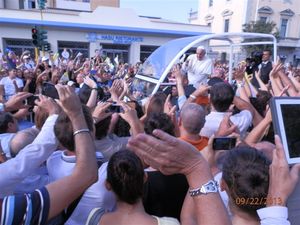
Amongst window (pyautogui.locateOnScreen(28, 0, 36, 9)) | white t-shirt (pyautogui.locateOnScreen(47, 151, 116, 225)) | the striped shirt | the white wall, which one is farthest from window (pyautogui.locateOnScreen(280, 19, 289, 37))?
the striped shirt

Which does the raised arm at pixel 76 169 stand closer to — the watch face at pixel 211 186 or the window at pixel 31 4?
the watch face at pixel 211 186

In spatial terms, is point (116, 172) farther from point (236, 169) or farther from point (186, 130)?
point (186, 130)

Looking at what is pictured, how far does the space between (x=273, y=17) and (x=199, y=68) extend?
39251 mm

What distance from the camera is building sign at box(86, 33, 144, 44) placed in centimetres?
2753

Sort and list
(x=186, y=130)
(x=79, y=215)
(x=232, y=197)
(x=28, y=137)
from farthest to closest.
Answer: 1. (x=186, y=130)
2. (x=28, y=137)
3. (x=79, y=215)
4. (x=232, y=197)

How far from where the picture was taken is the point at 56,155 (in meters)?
2.27

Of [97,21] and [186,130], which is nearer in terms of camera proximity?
[186,130]

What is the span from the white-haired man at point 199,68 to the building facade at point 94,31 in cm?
2055

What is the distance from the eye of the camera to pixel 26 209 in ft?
3.94

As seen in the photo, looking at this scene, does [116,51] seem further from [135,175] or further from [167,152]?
[167,152]

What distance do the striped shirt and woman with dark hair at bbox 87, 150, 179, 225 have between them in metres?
0.45

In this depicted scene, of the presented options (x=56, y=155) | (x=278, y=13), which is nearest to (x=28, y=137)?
(x=56, y=155)

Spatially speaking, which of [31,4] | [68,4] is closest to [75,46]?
[31,4]

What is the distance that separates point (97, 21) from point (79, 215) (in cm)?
2814
